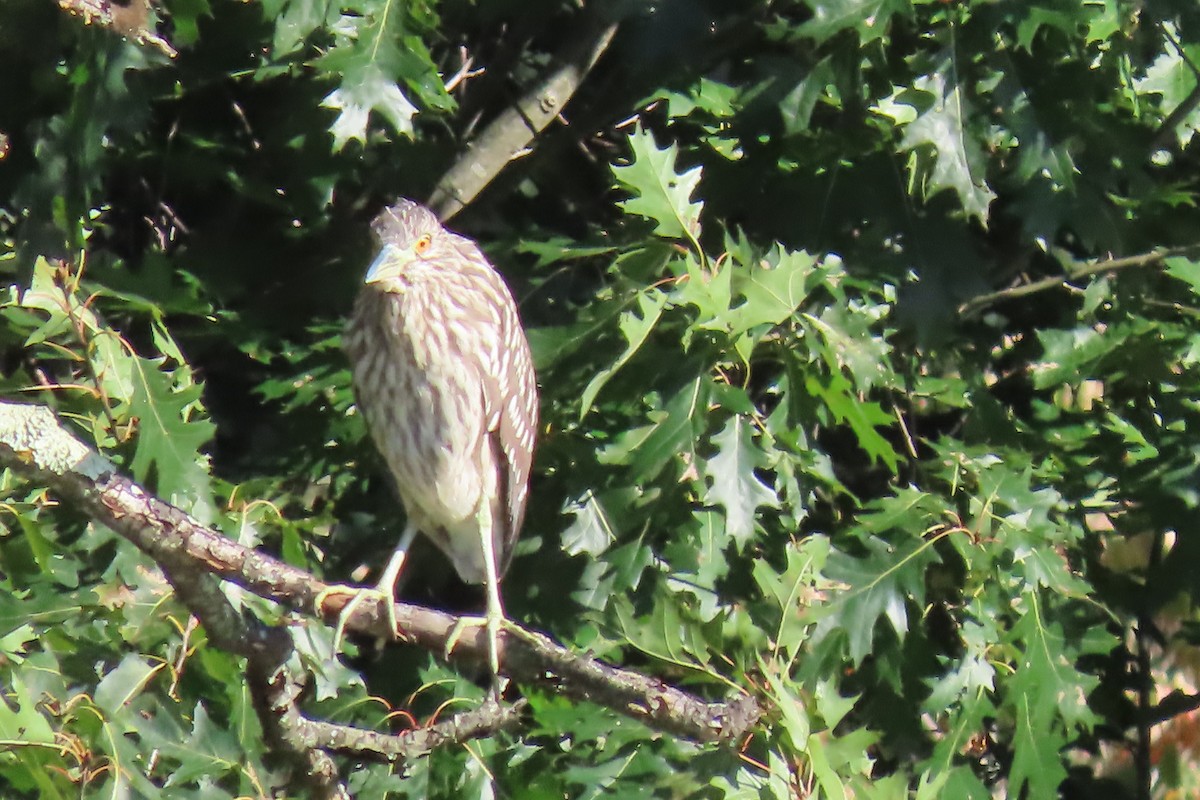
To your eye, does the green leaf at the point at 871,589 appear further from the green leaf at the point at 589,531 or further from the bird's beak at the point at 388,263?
the bird's beak at the point at 388,263

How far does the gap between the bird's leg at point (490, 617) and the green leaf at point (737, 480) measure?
487mm

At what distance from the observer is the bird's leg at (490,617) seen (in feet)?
8.07

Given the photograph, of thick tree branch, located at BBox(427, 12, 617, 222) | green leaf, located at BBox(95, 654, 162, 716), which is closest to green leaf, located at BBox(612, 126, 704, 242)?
thick tree branch, located at BBox(427, 12, 617, 222)

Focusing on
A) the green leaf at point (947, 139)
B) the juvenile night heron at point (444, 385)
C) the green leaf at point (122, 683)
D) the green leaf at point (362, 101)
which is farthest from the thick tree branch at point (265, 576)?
the green leaf at point (947, 139)

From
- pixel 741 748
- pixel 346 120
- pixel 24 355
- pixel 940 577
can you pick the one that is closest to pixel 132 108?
pixel 346 120

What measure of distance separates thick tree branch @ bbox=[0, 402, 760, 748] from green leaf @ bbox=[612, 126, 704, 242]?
2.74 feet

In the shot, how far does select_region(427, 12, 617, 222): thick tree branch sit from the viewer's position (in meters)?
3.52

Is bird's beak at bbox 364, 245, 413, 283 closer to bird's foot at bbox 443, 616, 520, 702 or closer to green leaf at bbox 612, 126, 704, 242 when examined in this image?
green leaf at bbox 612, 126, 704, 242

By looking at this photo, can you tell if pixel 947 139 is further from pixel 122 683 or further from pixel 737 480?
pixel 122 683

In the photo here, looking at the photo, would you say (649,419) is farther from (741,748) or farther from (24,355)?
(24,355)

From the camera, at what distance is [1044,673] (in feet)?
10.3

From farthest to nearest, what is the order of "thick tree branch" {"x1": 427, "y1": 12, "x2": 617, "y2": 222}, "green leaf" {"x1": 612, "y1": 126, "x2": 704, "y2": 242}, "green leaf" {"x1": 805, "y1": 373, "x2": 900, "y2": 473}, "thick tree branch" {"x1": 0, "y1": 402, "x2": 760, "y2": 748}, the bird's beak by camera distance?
1. "thick tree branch" {"x1": 427, "y1": 12, "x2": 617, "y2": 222}
2. the bird's beak
3. "green leaf" {"x1": 805, "y1": 373, "x2": 900, "y2": 473}
4. "green leaf" {"x1": 612, "y1": 126, "x2": 704, "y2": 242}
5. "thick tree branch" {"x1": 0, "y1": 402, "x2": 760, "y2": 748}

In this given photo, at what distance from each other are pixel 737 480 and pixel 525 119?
111 cm

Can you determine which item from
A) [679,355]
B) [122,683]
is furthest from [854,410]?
[122,683]
